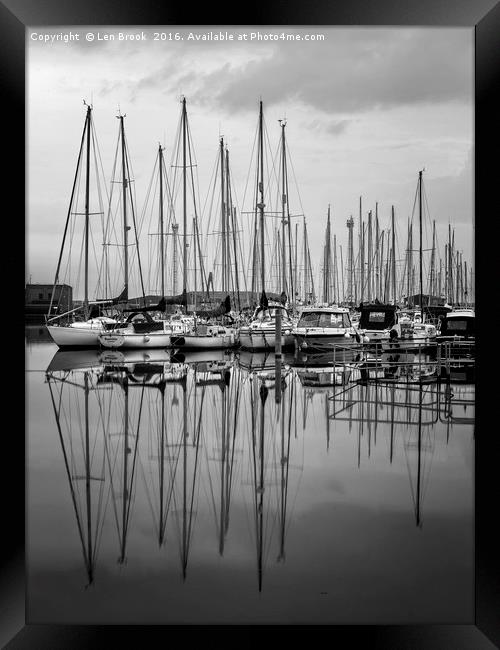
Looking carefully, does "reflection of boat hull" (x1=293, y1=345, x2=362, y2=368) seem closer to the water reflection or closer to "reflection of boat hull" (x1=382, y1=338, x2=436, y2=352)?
"reflection of boat hull" (x1=382, y1=338, x2=436, y2=352)

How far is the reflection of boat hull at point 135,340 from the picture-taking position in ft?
95.3

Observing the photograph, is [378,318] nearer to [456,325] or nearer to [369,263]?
[456,325]

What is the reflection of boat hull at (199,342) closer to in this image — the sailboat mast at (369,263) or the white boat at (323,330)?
the white boat at (323,330)

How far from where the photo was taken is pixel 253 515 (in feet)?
17.8

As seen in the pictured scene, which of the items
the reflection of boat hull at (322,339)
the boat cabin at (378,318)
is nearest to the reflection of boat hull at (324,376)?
the reflection of boat hull at (322,339)

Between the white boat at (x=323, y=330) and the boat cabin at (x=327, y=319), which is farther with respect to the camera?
the boat cabin at (x=327, y=319)

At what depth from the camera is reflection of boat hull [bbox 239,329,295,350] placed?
91.9 feet

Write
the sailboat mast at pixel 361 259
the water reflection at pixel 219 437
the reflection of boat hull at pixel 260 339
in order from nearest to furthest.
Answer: the water reflection at pixel 219 437
the reflection of boat hull at pixel 260 339
the sailboat mast at pixel 361 259

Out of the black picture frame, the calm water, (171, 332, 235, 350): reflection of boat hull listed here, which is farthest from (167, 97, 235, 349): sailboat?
the black picture frame

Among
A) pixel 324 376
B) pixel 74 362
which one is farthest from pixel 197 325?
pixel 324 376

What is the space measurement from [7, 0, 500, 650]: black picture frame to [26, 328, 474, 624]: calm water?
0.37m
